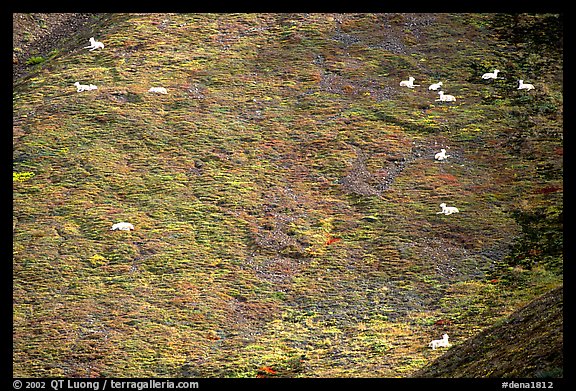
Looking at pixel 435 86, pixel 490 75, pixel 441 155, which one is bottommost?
pixel 441 155

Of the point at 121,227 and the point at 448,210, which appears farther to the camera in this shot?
the point at 448,210

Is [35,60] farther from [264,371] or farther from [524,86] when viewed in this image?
[264,371]

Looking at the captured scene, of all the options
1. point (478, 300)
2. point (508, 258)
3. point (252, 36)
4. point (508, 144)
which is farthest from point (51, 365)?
point (252, 36)

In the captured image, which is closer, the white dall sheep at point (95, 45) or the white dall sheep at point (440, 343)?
the white dall sheep at point (440, 343)

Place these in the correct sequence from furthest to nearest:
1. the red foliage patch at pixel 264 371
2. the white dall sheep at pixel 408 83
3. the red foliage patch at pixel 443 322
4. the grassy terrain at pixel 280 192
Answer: the white dall sheep at pixel 408 83
the red foliage patch at pixel 443 322
the grassy terrain at pixel 280 192
the red foliage patch at pixel 264 371

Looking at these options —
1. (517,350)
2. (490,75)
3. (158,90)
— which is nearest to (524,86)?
(490,75)

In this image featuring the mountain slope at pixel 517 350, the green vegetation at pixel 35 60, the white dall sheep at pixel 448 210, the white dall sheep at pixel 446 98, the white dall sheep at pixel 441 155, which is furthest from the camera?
the green vegetation at pixel 35 60

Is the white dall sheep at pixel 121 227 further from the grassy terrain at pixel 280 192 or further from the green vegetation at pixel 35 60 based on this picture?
the green vegetation at pixel 35 60

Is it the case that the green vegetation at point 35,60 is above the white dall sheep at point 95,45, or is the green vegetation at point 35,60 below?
below

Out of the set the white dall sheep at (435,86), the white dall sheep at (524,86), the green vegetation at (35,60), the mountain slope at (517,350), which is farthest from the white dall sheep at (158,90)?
the mountain slope at (517,350)

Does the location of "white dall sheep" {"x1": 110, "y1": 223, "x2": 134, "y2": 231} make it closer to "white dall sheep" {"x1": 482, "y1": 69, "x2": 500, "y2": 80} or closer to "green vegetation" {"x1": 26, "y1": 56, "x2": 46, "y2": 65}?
"green vegetation" {"x1": 26, "y1": 56, "x2": 46, "y2": 65}
